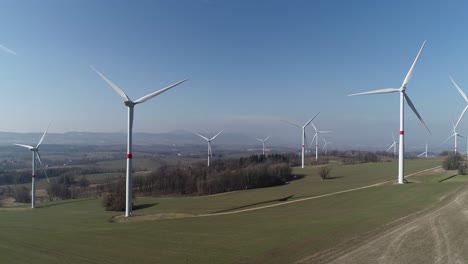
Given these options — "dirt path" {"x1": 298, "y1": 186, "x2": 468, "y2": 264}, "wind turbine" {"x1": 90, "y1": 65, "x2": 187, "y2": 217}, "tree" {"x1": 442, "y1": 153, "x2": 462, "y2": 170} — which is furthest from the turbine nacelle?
"tree" {"x1": 442, "y1": 153, "x2": 462, "y2": 170}

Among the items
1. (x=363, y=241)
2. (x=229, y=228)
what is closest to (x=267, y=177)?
(x=229, y=228)

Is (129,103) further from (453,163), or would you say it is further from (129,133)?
(453,163)

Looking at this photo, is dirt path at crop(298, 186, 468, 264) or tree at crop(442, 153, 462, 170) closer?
dirt path at crop(298, 186, 468, 264)

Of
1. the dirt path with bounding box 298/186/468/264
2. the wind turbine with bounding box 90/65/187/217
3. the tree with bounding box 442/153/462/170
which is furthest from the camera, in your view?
the tree with bounding box 442/153/462/170

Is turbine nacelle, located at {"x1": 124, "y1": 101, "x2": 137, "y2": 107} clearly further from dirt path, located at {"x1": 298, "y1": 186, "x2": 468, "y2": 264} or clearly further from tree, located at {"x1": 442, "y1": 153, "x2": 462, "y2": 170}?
tree, located at {"x1": 442, "y1": 153, "x2": 462, "y2": 170}

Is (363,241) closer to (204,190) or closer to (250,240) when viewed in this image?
(250,240)

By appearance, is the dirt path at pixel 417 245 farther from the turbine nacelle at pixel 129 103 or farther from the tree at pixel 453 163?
the tree at pixel 453 163

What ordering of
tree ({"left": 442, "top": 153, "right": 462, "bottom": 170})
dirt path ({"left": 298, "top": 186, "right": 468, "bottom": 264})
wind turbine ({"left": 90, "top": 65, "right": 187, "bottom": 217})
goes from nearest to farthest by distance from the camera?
1. dirt path ({"left": 298, "top": 186, "right": 468, "bottom": 264})
2. wind turbine ({"left": 90, "top": 65, "right": 187, "bottom": 217})
3. tree ({"left": 442, "top": 153, "right": 462, "bottom": 170})

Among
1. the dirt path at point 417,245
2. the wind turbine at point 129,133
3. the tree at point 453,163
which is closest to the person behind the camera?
the dirt path at point 417,245

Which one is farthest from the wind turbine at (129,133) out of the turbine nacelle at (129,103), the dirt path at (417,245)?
the dirt path at (417,245)
